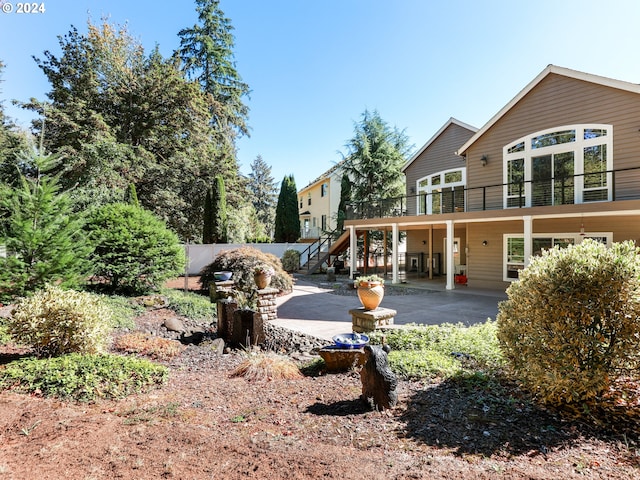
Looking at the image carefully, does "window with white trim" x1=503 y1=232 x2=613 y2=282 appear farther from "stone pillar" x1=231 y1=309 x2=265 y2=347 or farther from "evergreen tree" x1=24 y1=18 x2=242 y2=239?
"evergreen tree" x1=24 y1=18 x2=242 y2=239

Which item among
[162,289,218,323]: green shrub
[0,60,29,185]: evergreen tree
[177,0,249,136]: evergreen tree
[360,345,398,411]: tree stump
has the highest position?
[177,0,249,136]: evergreen tree

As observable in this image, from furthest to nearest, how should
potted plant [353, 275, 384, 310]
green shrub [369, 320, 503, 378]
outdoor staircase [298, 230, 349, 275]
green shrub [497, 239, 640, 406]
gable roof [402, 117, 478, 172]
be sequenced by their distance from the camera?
1. outdoor staircase [298, 230, 349, 275]
2. gable roof [402, 117, 478, 172]
3. potted plant [353, 275, 384, 310]
4. green shrub [369, 320, 503, 378]
5. green shrub [497, 239, 640, 406]

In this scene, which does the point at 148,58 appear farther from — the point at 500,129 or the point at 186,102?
the point at 500,129

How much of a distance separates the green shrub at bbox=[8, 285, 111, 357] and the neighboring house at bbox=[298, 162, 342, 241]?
908 inches

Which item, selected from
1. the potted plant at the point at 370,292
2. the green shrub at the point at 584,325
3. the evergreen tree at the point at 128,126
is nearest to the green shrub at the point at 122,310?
the potted plant at the point at 370,292

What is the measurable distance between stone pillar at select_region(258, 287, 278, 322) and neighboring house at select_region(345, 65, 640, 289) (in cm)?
759

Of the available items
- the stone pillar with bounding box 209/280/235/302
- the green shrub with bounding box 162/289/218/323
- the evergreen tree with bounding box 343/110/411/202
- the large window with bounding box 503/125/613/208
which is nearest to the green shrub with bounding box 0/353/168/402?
the green shrub with bounding box 162/289/218/323

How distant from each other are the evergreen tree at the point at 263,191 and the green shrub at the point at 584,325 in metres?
41.9

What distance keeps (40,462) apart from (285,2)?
13806mm

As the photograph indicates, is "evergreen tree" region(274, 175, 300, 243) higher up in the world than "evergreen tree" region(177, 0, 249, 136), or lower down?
lower down

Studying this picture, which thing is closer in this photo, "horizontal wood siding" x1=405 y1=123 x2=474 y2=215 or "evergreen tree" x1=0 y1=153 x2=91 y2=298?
"evergreen tree" x1=0 y1=153 x2=91 y2=298

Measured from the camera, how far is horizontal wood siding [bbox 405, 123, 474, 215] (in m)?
16.5

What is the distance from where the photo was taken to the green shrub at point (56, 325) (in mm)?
4742

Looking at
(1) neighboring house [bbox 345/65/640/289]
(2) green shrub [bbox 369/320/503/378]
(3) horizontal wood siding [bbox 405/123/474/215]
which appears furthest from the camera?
(3) horizontal wood siding [bbox 405/123/474/215]
